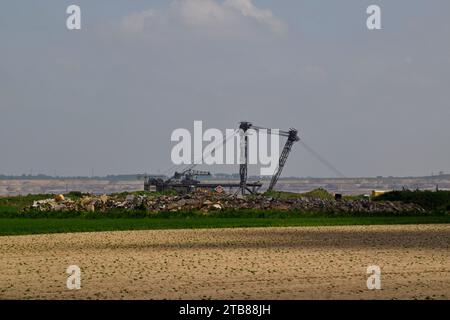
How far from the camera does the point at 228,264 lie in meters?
29.3

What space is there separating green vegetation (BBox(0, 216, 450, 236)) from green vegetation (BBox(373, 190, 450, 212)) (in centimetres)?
2446

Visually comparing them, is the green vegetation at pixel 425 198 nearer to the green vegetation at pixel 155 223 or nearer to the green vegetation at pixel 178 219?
the green vegetation at pixel 178 219

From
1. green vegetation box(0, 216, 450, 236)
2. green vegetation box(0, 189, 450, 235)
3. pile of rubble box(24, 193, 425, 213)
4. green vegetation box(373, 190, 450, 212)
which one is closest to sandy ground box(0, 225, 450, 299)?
green vegetation box(0, 216, 450, 236)

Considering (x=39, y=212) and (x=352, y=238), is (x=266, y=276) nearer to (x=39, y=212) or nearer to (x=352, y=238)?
(x=352, y=238)

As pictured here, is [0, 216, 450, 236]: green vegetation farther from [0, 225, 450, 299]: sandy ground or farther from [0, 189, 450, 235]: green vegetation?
[0, 225, 450, 299]: sandy ground

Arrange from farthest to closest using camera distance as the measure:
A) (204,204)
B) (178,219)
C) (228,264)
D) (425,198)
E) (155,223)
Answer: (425,198) < (204,204) < (178,219) < (155,223) < (228,264)

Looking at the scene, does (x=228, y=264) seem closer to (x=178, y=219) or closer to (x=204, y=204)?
(x=178, y=219)

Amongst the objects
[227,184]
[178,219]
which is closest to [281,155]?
[227,184]

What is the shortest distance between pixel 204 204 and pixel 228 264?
1588 inches

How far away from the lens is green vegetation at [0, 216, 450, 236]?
49.7 meters

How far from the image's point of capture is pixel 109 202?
238ft

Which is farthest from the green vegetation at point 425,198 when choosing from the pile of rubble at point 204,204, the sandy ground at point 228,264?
the sandy ground at point 228,264

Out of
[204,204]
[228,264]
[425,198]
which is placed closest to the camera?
[228,264]
